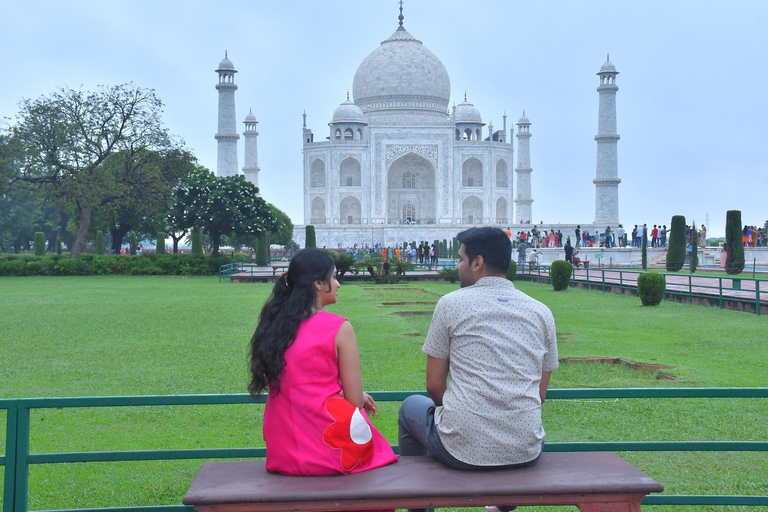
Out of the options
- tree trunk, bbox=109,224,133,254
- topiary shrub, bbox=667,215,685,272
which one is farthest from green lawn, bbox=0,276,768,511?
tree trunk, bbox=109,224,133,254

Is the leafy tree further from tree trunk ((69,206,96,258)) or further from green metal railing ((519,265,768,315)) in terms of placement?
green metal railing ((519,265,768,315))

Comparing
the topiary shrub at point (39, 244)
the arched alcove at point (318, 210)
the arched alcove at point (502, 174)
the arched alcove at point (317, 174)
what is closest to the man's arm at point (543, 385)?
the topiary shrub at point (39, 244)

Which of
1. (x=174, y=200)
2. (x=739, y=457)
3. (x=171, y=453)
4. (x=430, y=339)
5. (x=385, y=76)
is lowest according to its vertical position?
(x=739, y=457)

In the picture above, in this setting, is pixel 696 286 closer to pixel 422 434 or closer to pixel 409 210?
pixel 422 434

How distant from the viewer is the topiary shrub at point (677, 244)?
73.5 feet

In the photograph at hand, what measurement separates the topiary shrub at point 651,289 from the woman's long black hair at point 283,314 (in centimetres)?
1058

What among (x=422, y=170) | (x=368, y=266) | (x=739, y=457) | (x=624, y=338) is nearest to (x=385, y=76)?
(x=422, y=170)

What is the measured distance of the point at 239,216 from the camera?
24984 mm

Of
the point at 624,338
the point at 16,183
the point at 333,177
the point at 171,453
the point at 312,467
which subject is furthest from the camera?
the point at 333,177

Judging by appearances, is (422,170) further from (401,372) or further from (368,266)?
(401,372)

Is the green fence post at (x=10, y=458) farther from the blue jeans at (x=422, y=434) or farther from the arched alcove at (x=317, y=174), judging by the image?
the arched alcove at (x=317, y=174)

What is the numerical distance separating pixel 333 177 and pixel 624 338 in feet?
114

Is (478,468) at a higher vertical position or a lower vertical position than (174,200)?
lower

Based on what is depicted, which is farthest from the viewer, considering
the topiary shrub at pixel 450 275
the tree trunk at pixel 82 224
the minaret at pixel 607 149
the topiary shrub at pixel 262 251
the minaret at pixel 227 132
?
the minaret at pixel 227 132
